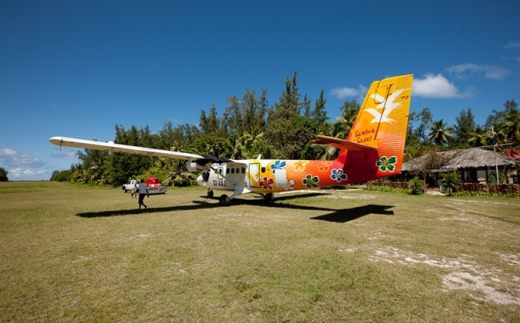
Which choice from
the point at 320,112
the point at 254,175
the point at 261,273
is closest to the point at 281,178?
the point at 254,175

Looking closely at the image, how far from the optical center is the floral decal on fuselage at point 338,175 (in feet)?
37.6

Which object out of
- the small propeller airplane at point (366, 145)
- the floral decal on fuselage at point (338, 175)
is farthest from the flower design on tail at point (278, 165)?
Result: the floral decal on fuselage at point (338, 175)

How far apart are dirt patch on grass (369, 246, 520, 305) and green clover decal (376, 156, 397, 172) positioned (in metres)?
4.08

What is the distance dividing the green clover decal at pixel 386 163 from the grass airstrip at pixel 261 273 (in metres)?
2.20

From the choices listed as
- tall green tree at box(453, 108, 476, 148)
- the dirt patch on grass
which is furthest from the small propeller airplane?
tall green tree at box(453, 108, 476, 148)

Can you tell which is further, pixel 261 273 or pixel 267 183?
pixel 267 183

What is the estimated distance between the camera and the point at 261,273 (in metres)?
5.00

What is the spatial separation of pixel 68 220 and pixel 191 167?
699cm

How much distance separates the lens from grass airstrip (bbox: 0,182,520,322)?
145 inches

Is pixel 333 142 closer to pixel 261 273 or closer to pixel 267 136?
pixel 261 273

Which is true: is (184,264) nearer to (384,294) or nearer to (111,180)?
(384,294)

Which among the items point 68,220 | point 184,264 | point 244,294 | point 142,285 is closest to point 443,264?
point 244,294

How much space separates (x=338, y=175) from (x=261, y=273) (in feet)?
25.5

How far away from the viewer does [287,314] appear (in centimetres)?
360
